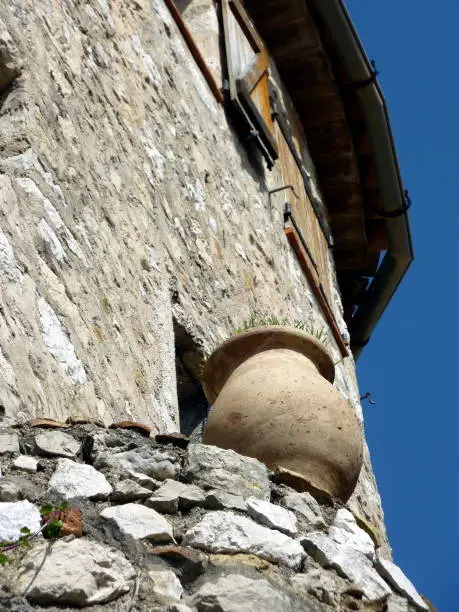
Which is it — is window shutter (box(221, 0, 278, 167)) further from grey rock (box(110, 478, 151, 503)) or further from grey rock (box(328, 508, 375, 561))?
grey rock (box(110, 478, 151, 503))

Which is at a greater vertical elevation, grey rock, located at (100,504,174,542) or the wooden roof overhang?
the wooden roof overhang

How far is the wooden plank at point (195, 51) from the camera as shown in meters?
5.94

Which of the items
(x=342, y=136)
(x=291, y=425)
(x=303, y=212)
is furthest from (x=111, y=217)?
(x=342, y=136)

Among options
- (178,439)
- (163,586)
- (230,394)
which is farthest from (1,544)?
(230,394)

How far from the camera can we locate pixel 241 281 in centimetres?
548

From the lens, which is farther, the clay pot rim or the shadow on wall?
the shadow on wall

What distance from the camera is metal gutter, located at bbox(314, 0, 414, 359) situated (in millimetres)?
7930

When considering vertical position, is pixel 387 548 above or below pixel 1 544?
above

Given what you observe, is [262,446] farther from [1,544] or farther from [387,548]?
[387,548]

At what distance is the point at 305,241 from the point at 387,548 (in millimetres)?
2363

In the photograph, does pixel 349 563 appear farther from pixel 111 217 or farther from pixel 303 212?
pixel 303 212

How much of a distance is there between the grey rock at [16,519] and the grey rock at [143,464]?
0.34m

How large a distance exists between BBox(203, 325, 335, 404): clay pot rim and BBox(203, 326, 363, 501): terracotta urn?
0.15 metres

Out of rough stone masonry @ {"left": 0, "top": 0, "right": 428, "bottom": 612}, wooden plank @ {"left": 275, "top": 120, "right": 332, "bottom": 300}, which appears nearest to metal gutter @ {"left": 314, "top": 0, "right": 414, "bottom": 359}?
wooden plank @ {"left": 275, "top": 120, "right": 332, "bottom": 300}
